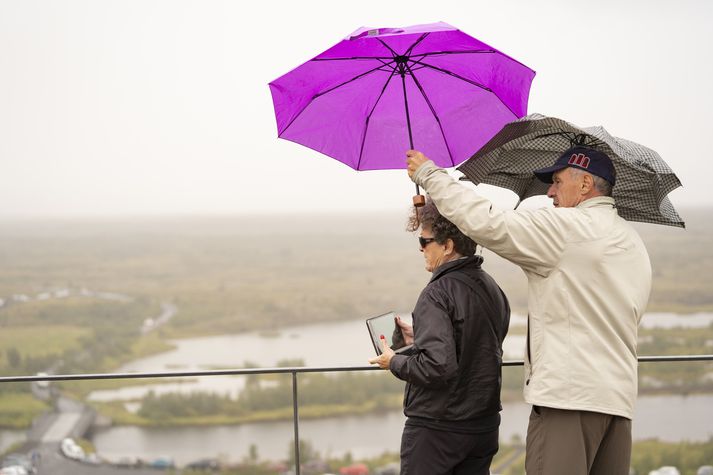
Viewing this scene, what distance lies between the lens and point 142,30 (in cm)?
6216

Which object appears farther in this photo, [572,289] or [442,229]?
[442,229]

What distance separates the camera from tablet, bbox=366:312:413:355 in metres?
1.83

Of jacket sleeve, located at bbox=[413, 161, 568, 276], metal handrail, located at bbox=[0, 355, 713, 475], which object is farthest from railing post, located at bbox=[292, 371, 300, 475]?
jacket sleeve, located at bbox=[413, 161, 568, 276]

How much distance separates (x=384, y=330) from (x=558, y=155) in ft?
2.06

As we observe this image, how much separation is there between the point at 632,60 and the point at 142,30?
40.5m

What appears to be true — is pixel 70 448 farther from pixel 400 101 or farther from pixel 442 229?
pixel 442 229

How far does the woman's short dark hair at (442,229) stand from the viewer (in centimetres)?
172

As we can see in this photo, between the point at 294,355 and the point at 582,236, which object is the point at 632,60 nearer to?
the point at 294,355

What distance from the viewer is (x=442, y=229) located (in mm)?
1724

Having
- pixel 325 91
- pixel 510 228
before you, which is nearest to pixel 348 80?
pixel 325 91

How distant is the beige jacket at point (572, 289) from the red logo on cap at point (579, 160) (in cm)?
11

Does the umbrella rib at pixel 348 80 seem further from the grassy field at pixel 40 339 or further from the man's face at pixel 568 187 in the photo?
the grassy field at pixel 40 339

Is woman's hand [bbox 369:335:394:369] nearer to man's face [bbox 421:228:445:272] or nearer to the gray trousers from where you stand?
man's face [bbox 421:228:445:272]

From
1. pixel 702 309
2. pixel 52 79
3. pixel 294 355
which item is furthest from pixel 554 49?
pixel 52 79
